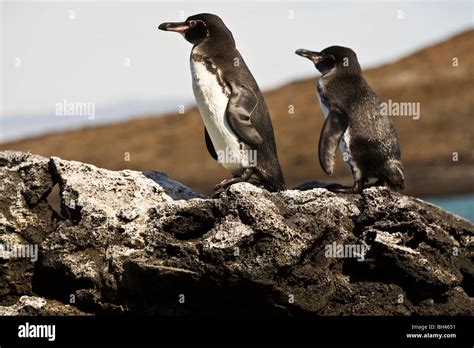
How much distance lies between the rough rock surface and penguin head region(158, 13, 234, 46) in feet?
4.03

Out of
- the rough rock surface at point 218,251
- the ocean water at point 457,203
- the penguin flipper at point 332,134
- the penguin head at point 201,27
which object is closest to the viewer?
the rough rock surface at point 218,251

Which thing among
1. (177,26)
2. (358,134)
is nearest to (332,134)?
(358,134)

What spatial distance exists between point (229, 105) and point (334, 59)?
1.34m

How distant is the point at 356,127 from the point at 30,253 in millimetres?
2763

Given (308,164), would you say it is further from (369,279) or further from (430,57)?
(369,279)

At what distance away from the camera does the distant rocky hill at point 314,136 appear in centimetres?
2994

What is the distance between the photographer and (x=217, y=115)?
8414 mm

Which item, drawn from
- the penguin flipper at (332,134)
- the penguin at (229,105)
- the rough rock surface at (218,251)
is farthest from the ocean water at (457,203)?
the rough rock surface at (218,251)

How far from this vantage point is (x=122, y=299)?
25.6ft

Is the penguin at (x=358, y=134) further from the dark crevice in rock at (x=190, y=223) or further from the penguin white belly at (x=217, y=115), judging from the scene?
the dark crevice in rock at (x=190, y=223)

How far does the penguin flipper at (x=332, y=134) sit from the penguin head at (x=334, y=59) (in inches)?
17.4

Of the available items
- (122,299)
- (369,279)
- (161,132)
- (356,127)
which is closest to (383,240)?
(369,279)

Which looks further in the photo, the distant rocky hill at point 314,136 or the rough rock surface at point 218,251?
the distant rocky hill at point 314,136

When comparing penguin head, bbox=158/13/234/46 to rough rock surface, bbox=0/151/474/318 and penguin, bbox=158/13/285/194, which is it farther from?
rough rock surface, bbox=0/151/474/318
